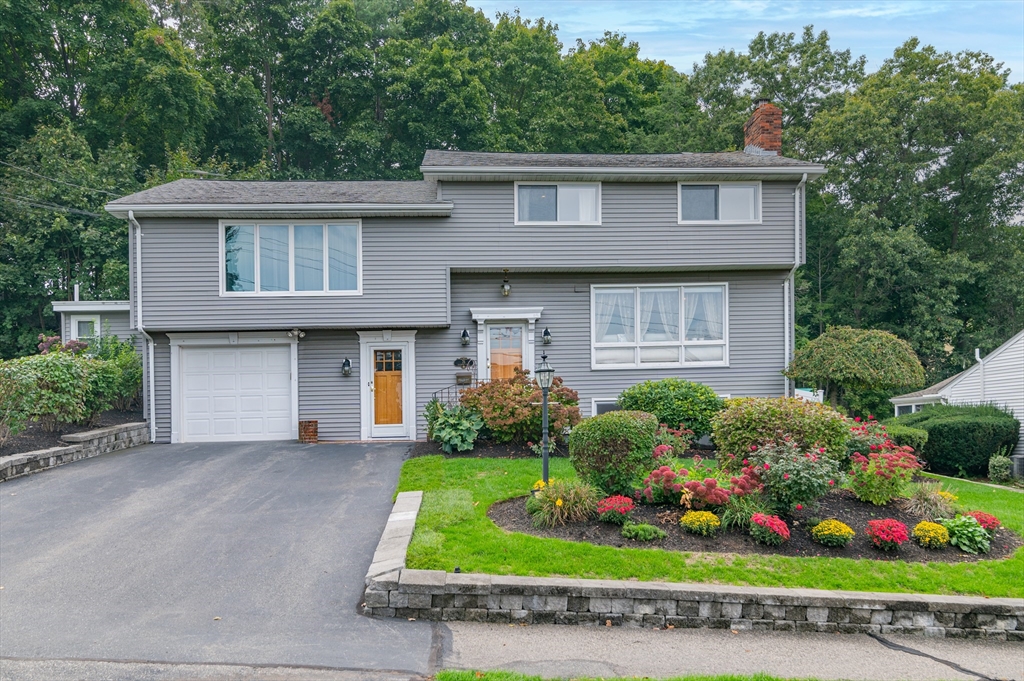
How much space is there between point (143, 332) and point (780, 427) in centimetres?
1213

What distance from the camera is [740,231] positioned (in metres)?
13.7

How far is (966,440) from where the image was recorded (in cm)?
1341

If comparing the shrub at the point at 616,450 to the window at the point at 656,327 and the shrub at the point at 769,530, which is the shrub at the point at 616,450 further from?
the window at the point at 656,327

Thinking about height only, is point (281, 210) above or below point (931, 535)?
above

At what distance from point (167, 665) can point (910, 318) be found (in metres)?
30.2

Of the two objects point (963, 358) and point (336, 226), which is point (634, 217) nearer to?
point (336, 226)

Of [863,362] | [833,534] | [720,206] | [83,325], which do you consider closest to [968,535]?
[833,534]

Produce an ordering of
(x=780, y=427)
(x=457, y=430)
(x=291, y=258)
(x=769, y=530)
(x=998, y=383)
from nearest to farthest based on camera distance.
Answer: (x=769, y=530) → (x=780, y=427) → (x=457, y=430) → (x=291, y=258) → (x=998, y=383)

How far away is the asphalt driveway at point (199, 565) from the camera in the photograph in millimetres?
4902

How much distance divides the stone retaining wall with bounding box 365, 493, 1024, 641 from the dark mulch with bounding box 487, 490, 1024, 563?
0.83 meters

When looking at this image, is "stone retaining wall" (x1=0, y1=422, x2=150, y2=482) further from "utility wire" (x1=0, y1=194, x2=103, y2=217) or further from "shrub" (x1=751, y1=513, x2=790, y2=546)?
"utility wire" (x1=0, y1=194, x2=103, y2=217)

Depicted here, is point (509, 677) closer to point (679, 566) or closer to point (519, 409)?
point (679, 566)

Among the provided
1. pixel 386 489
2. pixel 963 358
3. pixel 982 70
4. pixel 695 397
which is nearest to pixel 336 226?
pixel 386 489

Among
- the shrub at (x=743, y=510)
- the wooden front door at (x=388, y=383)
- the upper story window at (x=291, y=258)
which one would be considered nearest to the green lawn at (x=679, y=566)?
the shrub at (x=743, y=510)
